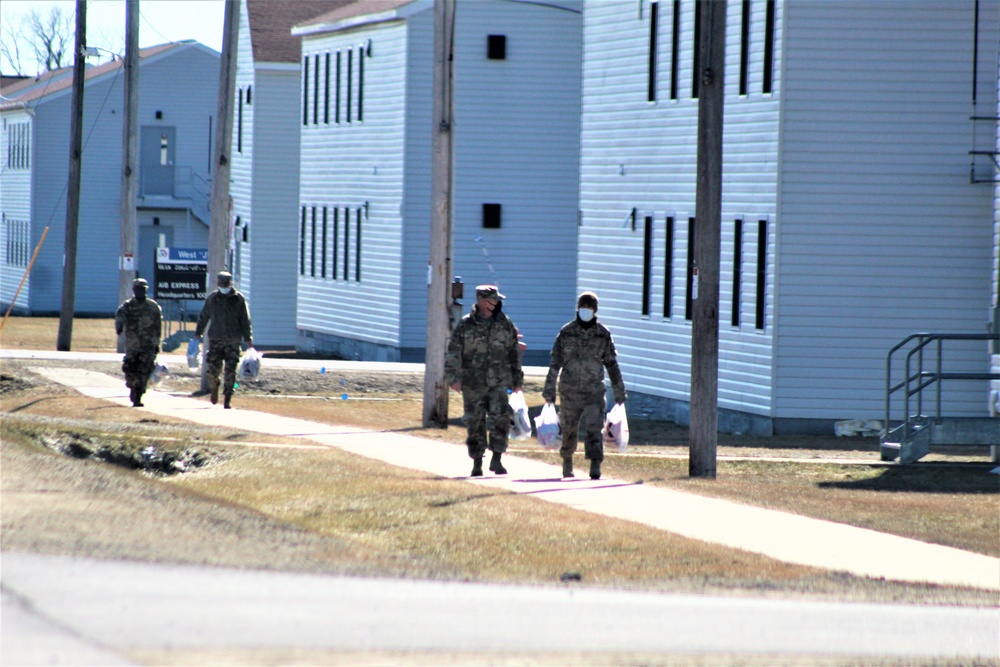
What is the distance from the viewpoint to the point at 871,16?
21531 mm

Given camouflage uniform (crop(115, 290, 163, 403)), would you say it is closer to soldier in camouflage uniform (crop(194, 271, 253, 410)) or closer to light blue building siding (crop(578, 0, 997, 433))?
soldier in camouflage uniform (crop(194, 271, 253, 410))

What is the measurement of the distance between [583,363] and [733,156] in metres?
9.29

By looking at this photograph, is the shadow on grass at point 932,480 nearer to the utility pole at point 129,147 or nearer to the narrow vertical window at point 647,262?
the narrow vertical window at point 647,262

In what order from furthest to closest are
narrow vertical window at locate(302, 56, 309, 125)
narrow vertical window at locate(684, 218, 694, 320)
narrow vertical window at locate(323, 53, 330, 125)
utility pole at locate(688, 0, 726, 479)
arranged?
1. narrow vertical window at locate(302, 56, 309, 125)
2. narrow vertical window at locate(323, 53, 330, 125)
3. narrow vertical window at locate(684, 218, 694, 320)
4. utility pole at locate(688, 0, 726, 479)

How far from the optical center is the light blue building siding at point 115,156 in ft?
186

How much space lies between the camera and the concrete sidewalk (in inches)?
438

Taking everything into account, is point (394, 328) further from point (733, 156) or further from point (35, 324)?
point (35, 324)

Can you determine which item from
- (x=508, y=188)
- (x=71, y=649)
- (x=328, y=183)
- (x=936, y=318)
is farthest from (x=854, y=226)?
(x=328, y=183)

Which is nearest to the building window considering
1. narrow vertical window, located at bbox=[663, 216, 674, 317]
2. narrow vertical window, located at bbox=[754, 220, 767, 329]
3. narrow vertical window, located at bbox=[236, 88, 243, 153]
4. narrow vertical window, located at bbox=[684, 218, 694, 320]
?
narrow vertical window, located at bbox=[236, 88, 243, 153]

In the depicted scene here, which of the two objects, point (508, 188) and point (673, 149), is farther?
point (508, 188)

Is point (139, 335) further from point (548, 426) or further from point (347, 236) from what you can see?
point (347, 236)

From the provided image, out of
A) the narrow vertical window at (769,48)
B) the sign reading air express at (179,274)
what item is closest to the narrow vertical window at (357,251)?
the sign reading air express at (179,274)

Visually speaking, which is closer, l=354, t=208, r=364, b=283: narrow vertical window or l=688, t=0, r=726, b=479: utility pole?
l=688, t=0, r=726, b=479: utility pole

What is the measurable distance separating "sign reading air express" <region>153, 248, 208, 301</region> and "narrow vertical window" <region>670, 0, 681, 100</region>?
15.8 meters
